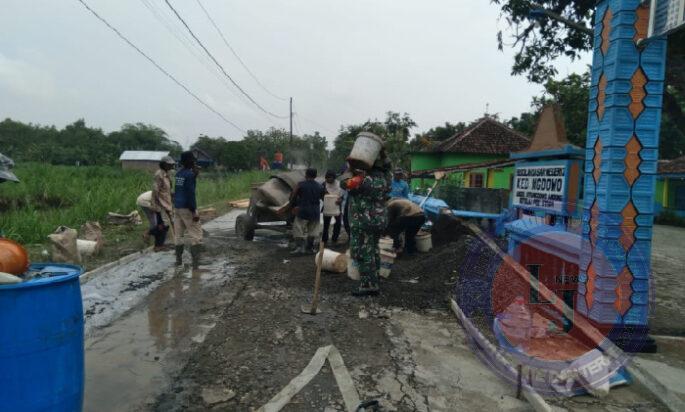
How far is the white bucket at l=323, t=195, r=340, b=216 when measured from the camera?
8539 millimetres

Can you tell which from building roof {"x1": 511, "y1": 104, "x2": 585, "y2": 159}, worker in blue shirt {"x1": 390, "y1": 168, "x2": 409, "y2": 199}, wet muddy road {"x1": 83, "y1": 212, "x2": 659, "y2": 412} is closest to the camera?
wet muddy road {"x1": 83, "y1": 212, "x2": 659, "y2": 412}

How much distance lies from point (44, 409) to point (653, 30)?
15.9ft

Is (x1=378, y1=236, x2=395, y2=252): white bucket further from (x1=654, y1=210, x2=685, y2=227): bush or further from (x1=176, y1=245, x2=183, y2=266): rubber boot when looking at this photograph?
(x1=654, y1=210, x2=685, y2=227): bush

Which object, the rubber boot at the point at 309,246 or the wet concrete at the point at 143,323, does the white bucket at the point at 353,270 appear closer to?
the wet concrete at the point at 143,323

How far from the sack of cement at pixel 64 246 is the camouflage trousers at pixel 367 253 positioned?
4.23 m

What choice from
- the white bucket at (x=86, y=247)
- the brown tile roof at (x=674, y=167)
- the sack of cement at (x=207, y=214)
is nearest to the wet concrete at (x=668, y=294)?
the white bucket at (x=86, y=247)

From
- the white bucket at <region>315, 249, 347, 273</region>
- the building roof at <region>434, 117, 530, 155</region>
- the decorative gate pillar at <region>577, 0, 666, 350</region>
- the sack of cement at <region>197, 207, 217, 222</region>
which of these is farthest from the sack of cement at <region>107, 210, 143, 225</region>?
the building roof at <region>434, 117, 530, 155</region>

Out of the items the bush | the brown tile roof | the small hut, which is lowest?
the bush

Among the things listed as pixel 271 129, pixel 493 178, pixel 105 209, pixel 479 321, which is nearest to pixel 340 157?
pixel 271 129

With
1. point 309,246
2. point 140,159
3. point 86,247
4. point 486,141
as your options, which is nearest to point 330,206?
point 309,246

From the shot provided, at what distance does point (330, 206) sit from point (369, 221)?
3.06 metres

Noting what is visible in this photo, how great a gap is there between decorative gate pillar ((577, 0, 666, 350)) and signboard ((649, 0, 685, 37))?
6.6 inches

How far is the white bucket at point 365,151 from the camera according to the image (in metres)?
5.36

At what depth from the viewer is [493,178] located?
76.4 ft
